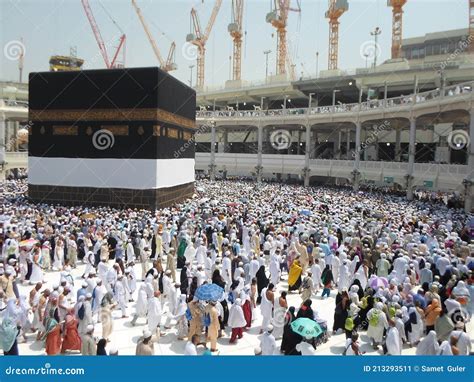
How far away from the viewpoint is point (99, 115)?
18.0 meters

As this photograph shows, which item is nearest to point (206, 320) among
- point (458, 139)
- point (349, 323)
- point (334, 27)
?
point (349, 323)

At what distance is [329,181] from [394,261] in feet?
102

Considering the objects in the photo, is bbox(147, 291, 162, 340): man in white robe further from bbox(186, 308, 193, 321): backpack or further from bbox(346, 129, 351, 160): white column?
bbox(346, 129, 351, 160): white column

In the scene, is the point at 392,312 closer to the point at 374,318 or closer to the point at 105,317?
the point at 374,318

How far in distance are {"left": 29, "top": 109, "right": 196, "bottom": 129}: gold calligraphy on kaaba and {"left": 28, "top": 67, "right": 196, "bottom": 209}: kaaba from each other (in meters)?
0.04

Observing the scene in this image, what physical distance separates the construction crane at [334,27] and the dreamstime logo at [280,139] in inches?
558

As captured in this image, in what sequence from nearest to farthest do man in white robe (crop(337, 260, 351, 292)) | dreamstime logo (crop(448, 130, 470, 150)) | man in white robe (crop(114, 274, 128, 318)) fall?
1. man in white robe (crop(114, 274, 128, 318))
2. man in white robe (crop(337, 260, 351, 292))
3. dreamstime logo (crop(448, 130, 470, 150))

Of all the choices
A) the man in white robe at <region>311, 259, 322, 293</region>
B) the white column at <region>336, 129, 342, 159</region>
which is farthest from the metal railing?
the man in white robe at <region>311, 259, 322, 293</region>

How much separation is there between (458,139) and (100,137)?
25.2 m

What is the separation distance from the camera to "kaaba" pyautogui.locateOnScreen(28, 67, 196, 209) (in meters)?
17.8

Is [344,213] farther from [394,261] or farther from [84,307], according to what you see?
[84,307]

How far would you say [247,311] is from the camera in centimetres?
700

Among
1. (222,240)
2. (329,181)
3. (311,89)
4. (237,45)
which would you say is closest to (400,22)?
(311,89)

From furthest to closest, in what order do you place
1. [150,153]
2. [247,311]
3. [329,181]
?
[329,181] → [150,153] → [247,311]
